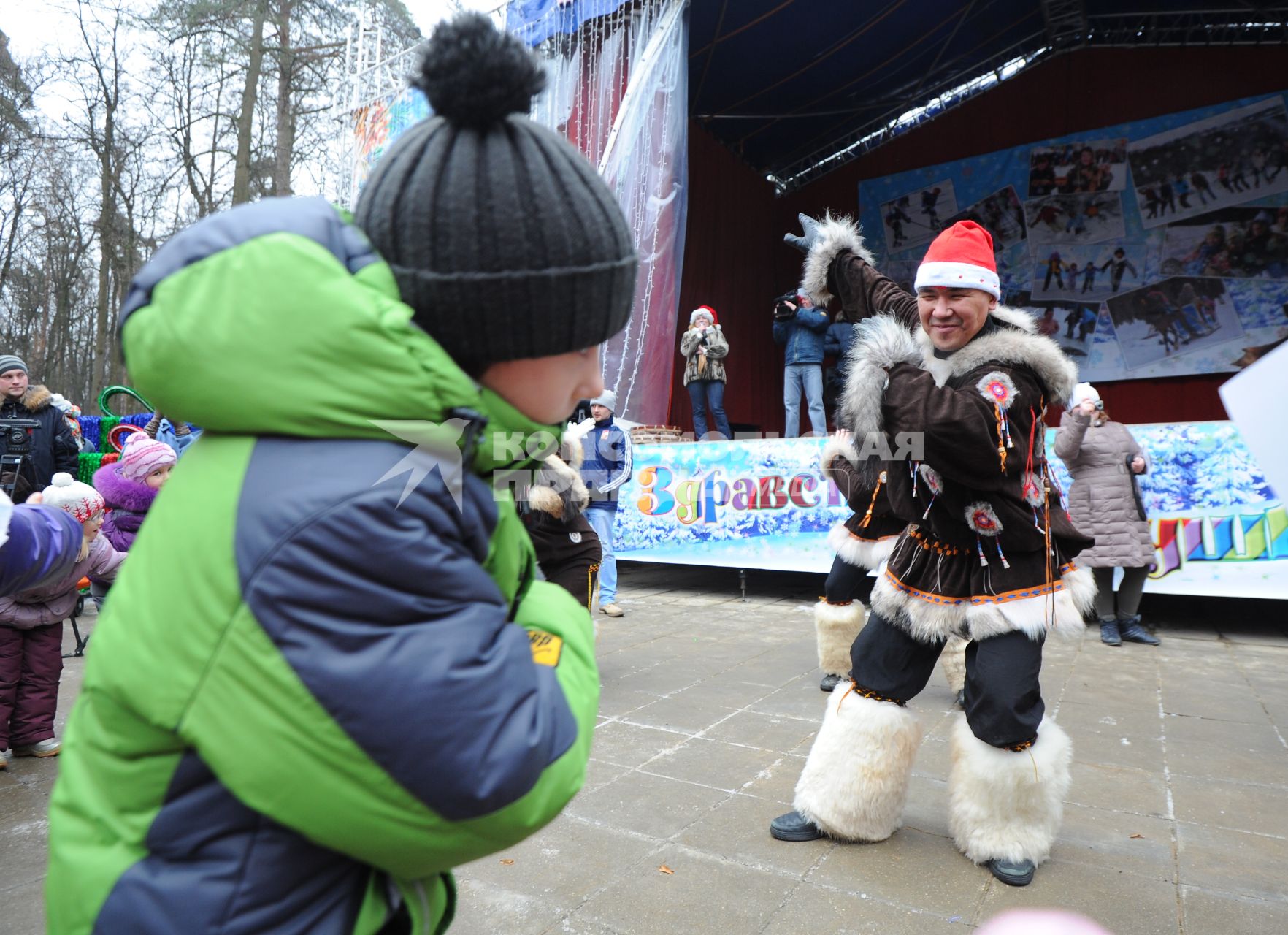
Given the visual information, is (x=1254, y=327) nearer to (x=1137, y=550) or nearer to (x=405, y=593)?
(x=1137, y=550)

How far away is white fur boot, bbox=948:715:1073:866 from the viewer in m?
2.61

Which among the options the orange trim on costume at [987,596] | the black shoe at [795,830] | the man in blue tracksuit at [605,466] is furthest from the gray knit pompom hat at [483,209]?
the man in blue tracksuit at [605,466]

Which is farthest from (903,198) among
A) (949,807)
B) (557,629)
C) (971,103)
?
(557,629)

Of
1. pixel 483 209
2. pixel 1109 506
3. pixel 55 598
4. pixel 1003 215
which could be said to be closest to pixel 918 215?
pixel 1003 215

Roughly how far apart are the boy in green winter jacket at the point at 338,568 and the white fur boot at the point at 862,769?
2069mm

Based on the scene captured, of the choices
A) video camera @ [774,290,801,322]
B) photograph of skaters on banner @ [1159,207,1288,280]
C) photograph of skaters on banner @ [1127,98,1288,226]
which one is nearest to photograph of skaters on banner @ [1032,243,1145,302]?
photograph of skaters on banner @ [1159,207,1288,280]

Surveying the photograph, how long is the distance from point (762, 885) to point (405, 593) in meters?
2.17

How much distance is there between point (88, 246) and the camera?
63.0ft

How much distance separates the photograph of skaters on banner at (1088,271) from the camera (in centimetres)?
1395

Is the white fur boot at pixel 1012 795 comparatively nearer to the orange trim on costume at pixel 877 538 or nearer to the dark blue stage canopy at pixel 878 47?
the orange trim on costume at pixel 877 538

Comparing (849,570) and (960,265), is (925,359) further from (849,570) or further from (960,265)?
(849,570)

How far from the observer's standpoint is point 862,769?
279cm

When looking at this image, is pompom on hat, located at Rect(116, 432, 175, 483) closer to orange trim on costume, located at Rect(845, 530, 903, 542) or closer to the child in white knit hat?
the child in white knit hat

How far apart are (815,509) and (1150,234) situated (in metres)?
9.97
